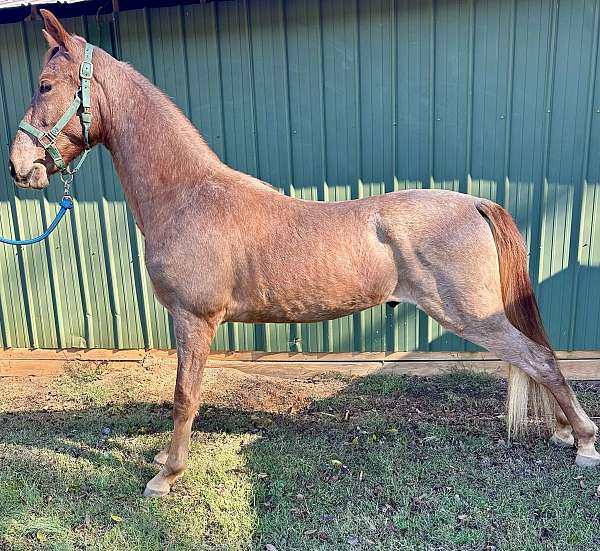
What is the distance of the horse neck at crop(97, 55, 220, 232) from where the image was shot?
8.30 ft

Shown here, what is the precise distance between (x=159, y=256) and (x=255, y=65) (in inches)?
77.6

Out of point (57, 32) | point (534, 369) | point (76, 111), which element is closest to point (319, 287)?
point (534, 369)

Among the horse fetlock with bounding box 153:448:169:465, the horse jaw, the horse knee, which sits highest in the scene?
the horse jaw

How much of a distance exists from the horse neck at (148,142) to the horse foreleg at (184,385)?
583 millimetres

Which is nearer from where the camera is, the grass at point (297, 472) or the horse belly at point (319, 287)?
the grass at point (297, 472)

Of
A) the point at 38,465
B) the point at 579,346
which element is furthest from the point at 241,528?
the point at 579,346

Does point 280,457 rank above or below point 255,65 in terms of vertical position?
below

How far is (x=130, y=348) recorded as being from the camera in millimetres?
4363

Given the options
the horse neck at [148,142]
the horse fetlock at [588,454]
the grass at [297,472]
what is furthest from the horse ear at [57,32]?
the horse fetlock at [588,454]

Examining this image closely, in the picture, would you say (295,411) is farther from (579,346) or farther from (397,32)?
(397,32)

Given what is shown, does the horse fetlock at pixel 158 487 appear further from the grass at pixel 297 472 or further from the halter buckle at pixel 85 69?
the halter buckle at pixel 85 69

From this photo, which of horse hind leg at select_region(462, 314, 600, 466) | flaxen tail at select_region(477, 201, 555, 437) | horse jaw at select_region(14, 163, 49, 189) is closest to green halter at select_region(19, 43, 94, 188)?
horse jaw at select_region(14, 163, 49, 189)

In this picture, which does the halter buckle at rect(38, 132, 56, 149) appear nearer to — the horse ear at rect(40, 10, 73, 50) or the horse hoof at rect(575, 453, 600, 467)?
the horse ear at rect(40, 10, 73, 50)

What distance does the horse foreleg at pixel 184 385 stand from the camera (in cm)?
262
